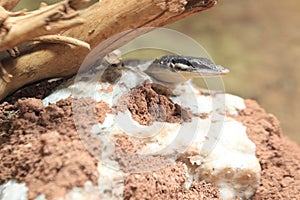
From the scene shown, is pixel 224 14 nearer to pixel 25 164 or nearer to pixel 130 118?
pixel 130 118

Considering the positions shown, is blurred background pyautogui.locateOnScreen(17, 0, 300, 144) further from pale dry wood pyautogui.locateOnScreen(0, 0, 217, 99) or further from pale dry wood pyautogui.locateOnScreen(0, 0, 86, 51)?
pale dry wood pyautogui.locateOnScreen(0, 0, 86, 51)

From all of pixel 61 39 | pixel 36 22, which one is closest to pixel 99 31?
pixel 61 39

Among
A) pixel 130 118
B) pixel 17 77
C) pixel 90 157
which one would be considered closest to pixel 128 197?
pixel 90 157

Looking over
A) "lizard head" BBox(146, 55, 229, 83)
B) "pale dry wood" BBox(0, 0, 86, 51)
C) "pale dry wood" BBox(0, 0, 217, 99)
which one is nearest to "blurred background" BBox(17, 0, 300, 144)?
"lizard head" BBox(146, 55, 229, 83)

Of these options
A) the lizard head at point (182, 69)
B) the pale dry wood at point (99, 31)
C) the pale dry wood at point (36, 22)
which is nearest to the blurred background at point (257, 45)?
the lizard head at point (182, 69)

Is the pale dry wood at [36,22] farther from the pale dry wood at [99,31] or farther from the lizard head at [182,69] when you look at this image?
the lizard head at [182,69]

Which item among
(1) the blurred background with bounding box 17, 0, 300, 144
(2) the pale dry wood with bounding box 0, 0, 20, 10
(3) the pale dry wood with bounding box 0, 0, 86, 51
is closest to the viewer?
(3) the pale dry wood with bounding box 0, 0, 86, 51
